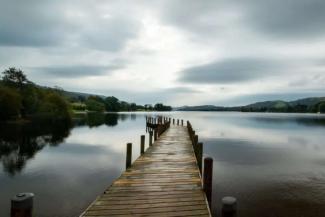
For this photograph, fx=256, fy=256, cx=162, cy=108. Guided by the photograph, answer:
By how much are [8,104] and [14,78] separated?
18.0 meters

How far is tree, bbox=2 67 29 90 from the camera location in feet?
232

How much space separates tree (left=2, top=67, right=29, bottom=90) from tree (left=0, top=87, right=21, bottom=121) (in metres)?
14.0

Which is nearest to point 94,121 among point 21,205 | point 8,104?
point 8,104

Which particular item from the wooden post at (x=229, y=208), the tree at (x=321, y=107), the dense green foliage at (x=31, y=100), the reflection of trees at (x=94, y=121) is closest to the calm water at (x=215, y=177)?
the wooden post at (x=229, y=208)

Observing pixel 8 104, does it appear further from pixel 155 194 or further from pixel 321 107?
pixel 321 107

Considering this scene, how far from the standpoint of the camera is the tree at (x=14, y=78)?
70.6m

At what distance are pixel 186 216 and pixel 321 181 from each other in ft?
43.9

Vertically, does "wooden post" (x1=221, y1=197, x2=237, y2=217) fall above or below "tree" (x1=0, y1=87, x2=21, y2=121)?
below

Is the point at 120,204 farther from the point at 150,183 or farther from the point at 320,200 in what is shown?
the point at 320,200

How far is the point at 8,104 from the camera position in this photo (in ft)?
186

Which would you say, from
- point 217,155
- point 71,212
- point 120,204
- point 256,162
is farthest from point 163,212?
point 217,155

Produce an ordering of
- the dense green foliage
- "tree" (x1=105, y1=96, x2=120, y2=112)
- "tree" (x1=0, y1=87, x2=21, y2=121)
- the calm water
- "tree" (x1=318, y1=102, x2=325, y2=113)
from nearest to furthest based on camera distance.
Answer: the calm water
"tree" (x1=0, y1=87, x2=21, y2=121)
the dense green foliage
"tree" (x1=318, y1=102, x2=325, y2=113)
"tree" (x1=105, y1=96, x2=120, y2=112)

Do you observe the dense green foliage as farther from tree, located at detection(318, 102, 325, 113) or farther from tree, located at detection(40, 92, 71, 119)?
tree, located at detection(318, 102, 325, 113)

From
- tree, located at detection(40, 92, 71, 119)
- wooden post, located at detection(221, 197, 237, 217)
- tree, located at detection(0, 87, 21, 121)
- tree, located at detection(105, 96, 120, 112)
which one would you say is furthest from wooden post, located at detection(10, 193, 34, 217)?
tree, located at detection(105, 96, 120, 112)
